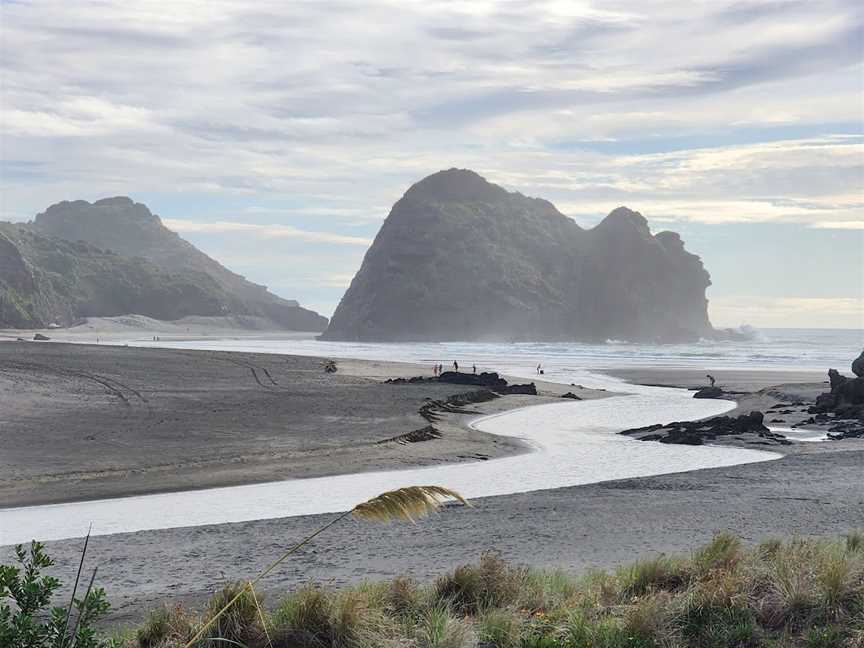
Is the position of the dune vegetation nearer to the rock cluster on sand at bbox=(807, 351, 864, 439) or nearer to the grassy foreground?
the grassy foreground

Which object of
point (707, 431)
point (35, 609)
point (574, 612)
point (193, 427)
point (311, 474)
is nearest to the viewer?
point (35, 609)

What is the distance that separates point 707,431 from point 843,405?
31.9 ft

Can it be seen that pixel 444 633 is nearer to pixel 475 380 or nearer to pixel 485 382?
pixel 485 382

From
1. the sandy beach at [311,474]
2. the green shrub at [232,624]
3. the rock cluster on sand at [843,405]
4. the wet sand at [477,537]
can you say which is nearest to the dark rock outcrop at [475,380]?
the sandy beach at [311,474]

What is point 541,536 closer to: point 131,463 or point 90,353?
point 131,463

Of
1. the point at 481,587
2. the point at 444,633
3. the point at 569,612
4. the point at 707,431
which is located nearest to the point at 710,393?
the point at 707,431

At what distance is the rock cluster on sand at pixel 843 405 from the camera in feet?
104

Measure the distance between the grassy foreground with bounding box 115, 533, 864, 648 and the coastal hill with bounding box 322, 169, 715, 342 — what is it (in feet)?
516

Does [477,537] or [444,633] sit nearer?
[444,633]

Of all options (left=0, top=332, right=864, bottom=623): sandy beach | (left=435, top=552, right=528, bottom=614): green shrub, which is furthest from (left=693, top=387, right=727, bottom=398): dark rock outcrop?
(left=435, top=552, right=528, bottom=614): green shrub

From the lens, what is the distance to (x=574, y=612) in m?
7.88

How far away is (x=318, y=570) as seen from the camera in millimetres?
11242

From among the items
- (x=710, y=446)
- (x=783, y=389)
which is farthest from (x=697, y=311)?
(x=710, y=446)

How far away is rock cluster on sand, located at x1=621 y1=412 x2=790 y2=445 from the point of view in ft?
88.4
